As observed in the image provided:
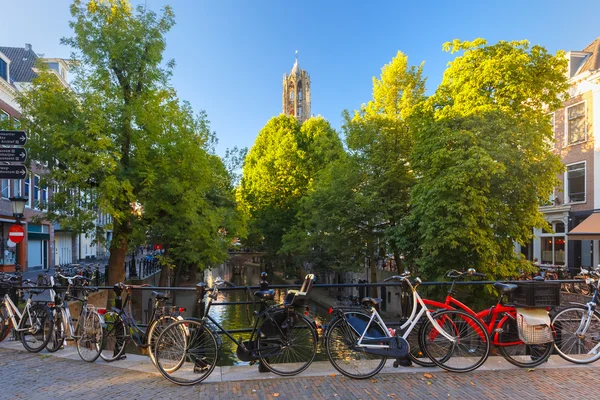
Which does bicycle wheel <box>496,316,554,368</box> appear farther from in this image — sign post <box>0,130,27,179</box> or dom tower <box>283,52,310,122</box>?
dom tower <box>283,52,310,122</box>

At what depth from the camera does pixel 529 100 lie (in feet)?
59.0

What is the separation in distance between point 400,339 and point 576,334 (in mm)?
2497

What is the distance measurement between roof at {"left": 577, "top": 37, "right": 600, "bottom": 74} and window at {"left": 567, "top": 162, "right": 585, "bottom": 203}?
5.07 meters

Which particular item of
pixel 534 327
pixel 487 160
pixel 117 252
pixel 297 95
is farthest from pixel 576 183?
pixel 297 95

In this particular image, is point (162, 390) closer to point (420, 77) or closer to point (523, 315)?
point (523, 315)

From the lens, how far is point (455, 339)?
5426 millimetres

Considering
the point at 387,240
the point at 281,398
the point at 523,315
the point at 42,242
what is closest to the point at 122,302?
the point at 281,398

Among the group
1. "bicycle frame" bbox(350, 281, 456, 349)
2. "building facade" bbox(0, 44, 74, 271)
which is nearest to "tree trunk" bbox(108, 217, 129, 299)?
"building facade" bbox(0, 44, 74, 271)

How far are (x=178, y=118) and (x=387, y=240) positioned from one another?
9.92m

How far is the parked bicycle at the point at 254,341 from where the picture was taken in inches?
206

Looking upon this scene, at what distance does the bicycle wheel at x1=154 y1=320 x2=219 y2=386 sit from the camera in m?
5.21

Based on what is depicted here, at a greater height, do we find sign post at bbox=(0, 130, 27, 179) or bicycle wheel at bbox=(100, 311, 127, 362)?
sign post at bbox=(0, 130, 27, 179)

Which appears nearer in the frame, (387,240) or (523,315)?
(523,315)

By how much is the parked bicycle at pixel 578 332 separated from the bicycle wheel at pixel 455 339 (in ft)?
3.79
